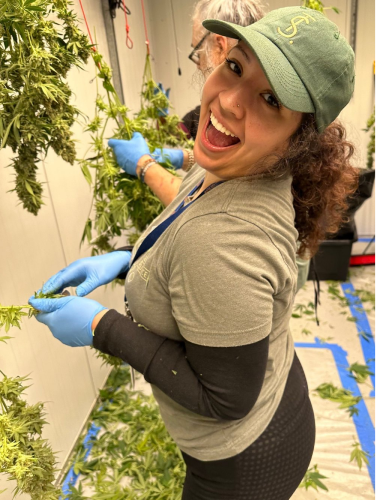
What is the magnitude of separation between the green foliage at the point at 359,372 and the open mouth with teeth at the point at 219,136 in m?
1.91

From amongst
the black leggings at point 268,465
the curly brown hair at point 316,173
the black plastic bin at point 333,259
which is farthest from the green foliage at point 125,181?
the black plastic bin at point 333,259

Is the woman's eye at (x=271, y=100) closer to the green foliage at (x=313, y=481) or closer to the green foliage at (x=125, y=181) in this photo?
the green foliage at (x=125, y=181)

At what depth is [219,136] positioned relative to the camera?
0.79 meters

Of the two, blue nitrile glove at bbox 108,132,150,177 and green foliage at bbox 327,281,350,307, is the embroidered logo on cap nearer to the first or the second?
blue nitrile glove at bbox 108,132,150,177

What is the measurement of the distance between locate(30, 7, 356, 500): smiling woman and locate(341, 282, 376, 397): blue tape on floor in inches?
58.6

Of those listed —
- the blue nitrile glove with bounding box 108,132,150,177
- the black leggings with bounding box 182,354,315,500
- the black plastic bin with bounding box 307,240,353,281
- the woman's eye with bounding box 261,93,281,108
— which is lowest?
the black plastic bin with bounding box 307,240,353,281

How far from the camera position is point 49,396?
1.54m

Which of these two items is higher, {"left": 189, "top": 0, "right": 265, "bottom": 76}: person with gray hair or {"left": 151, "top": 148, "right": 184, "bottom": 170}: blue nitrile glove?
{"left": 189, "top": 0, "right": 265, "bottom": 76}: person with gray hair

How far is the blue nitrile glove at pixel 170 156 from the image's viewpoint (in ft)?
4.99

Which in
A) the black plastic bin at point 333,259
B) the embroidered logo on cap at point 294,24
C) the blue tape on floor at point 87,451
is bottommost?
the blue tape on floor at point 87,451

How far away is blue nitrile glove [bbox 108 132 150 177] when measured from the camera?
54.2 inches

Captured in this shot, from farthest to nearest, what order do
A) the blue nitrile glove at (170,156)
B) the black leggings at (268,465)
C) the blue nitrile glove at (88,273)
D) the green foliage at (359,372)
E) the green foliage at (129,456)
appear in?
the green foliage at (359,372)
the green foliage at (129,456)
the blue nitrile glove at (170,156)
the blue nitrile glove at (88,273)
the black leggings at (268,465)

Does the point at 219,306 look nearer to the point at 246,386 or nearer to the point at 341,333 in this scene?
the point at 246,386

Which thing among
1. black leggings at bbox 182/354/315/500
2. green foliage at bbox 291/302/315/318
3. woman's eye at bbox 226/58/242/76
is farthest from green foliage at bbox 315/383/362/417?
woman's eye at bbox 226/58/242/76
